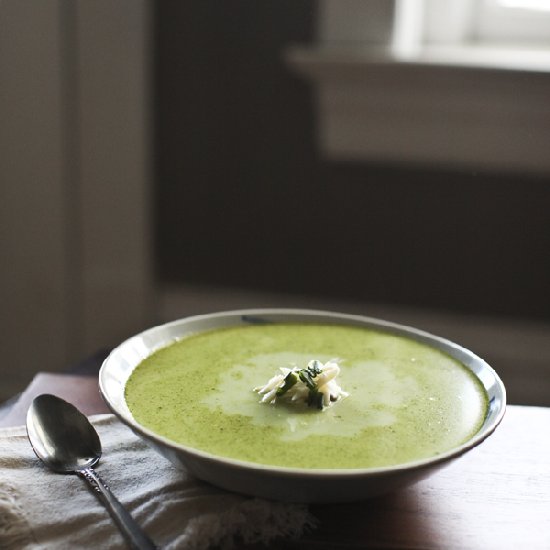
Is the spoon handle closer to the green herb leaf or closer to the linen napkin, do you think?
the linen napkin

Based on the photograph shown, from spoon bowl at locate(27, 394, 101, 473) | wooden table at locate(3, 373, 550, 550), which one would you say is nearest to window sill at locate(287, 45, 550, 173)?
wooden table at locate(3, 373, 550, 550)

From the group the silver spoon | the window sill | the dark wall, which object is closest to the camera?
the silver spoon

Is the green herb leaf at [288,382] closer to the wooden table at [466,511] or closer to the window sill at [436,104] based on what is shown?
the wooden table at [466,511]

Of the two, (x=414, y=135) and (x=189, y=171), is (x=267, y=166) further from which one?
(x=414, y=135)

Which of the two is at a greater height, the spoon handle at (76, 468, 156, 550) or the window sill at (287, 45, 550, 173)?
the window sill at (287, 45, 550, 173)

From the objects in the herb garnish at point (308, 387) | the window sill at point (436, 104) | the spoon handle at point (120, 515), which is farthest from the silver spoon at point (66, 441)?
the window sill at point (436, 104)

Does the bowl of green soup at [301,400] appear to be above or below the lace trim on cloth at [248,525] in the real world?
above

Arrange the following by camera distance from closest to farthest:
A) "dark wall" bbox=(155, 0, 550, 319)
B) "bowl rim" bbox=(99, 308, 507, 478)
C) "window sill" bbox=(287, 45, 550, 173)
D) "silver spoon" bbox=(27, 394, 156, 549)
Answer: "bowl rim" bbox=(99, 308, 507, 478) < "silver spoon" bbox=(27, 394, 156, 549) < "window sill" bbox=(287, 45, 550, 173) < "dark wall" bbox=(155, 0, 550, 319)

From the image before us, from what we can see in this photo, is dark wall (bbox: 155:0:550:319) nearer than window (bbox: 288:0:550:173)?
No

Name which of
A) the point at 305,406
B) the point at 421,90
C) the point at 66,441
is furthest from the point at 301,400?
the point at 421,90
